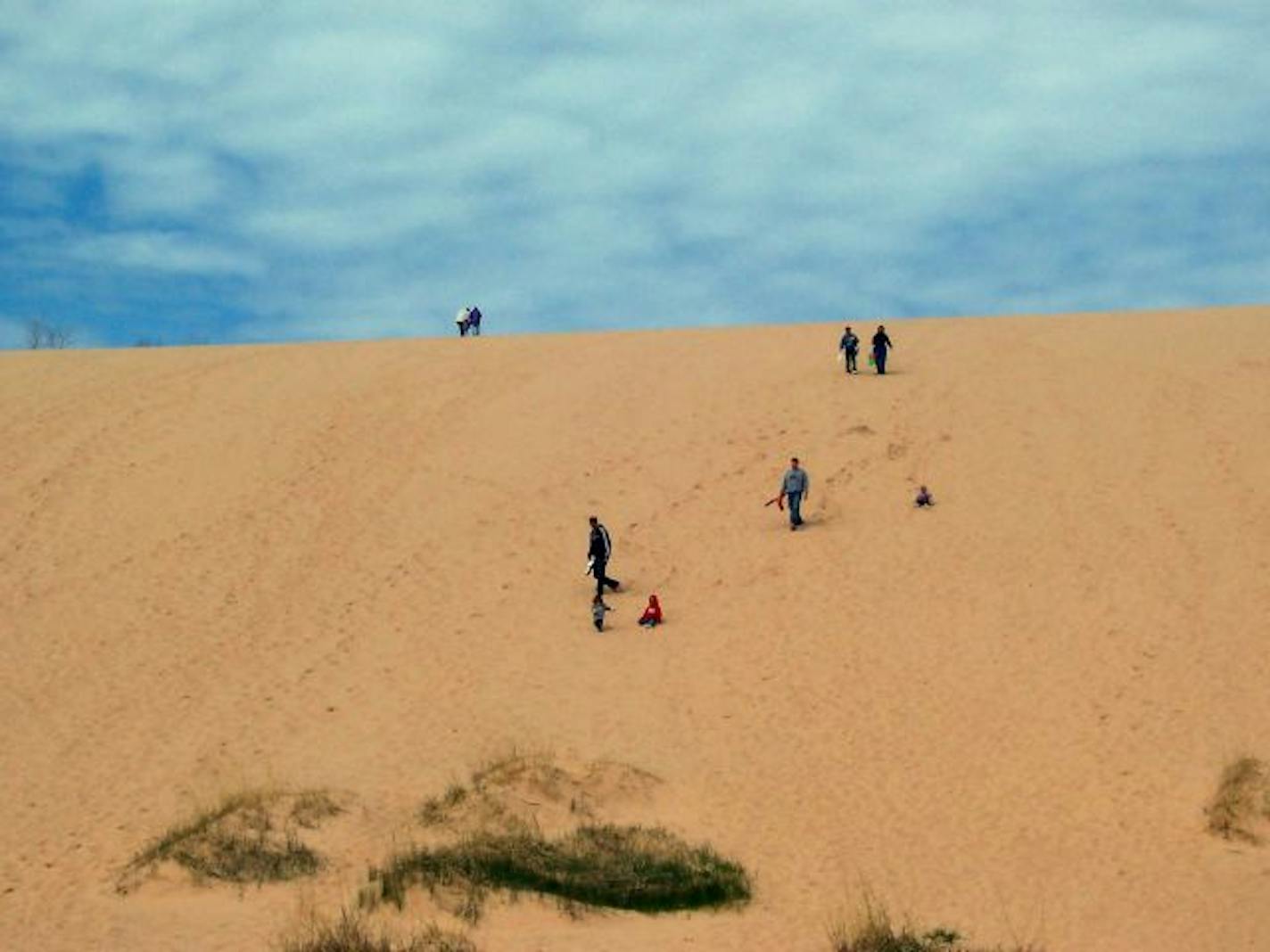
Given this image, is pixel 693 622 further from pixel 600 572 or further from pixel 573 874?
pixel 573 874

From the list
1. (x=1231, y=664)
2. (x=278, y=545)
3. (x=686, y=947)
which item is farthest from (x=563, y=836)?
(x=278, y=545)

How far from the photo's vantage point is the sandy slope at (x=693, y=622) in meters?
13.8

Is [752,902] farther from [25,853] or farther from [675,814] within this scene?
[25,853]

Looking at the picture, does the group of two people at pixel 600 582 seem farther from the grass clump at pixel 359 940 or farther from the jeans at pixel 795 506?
the grass clump at pixel 359 940

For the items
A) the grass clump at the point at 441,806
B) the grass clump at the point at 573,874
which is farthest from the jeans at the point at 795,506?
→ the grass clump at the point at 573,874

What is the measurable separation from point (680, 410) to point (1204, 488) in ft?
30.2

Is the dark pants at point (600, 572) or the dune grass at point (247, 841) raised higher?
the dark pants at point (600, 572)

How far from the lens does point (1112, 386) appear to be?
2802cm

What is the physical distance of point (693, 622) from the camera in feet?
65.0

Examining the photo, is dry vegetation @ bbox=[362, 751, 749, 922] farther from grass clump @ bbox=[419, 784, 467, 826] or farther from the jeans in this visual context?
the jeans

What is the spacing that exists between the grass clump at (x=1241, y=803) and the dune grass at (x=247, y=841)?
326 inches

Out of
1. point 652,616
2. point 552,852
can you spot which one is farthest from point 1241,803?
point 652,616

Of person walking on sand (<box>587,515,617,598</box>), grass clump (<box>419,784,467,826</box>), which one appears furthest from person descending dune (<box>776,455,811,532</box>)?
grass clump (<box>419,784,467,826</box>)

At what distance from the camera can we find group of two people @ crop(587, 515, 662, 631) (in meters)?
19.5
